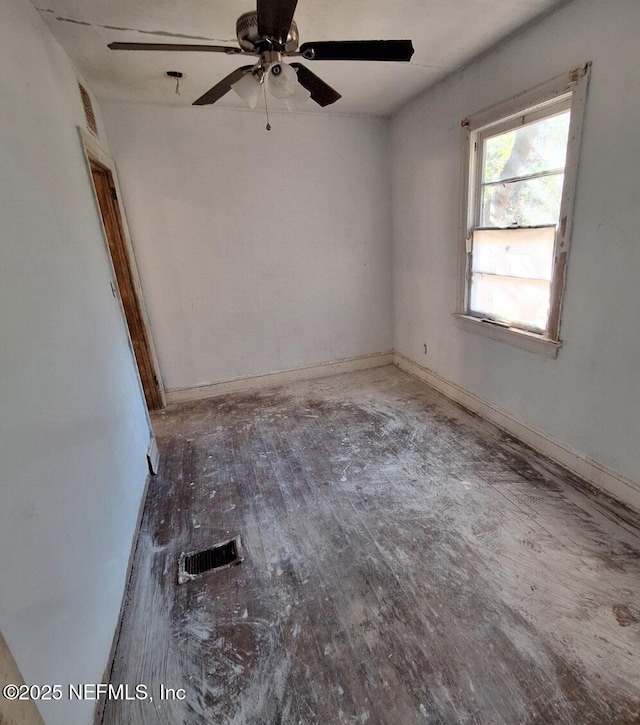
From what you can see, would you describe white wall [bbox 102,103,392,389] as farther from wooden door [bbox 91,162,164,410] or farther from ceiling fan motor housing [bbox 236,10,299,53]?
ceiling fan motor housing [bbox 236,10,299,53]

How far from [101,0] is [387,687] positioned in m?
3.05

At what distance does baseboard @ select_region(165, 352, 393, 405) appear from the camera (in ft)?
11.9

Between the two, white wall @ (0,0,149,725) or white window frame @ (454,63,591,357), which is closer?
white wall @ (0,0,149,725)

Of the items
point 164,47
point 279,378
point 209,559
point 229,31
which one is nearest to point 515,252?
point 229,31

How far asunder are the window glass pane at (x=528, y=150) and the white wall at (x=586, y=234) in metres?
0.20

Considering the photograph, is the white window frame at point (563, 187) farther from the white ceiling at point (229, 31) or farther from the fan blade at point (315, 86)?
the fan blade at point (315, 86)

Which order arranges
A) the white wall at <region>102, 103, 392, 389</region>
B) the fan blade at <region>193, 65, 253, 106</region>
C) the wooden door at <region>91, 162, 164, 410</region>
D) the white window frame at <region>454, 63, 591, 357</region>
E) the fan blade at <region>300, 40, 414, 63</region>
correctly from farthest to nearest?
the white wall at <region>102, 103, 392, 389</region>, the wooden door at <region>91, 162, 164, 410</region>, the white window frame at <region>454, 63, 591, 357</region>, the fan blade at <region>193, 65, 253, 106</region>, the fan blade at <region>300, 40, 414, 63</region>

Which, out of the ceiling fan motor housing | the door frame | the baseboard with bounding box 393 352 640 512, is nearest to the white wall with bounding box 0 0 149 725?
the door frame

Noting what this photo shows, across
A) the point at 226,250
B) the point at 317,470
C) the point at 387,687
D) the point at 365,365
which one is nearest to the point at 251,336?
the point at 226,250

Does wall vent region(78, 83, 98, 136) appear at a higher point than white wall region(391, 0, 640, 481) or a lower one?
higher

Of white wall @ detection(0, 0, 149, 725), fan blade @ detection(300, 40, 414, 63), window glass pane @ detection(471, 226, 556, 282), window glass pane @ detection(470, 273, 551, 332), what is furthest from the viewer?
window glass pane @ detection(470, 273, 551, 332)

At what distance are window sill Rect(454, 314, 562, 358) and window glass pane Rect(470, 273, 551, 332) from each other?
71mm

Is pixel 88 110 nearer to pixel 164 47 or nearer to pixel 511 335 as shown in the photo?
pixel 164 47

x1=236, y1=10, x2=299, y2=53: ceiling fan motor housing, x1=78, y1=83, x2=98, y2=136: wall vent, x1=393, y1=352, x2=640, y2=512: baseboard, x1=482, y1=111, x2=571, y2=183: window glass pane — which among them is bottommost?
x1=393, y1=352, x2=640, y2=512: baseboard
